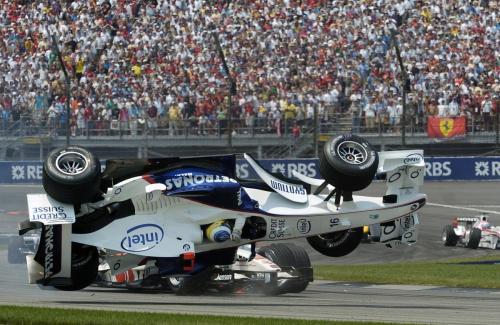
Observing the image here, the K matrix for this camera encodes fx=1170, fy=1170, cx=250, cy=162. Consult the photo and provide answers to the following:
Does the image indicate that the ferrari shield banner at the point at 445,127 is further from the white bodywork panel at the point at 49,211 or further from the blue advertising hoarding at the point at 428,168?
the white bodywork panel at the point at 49,211

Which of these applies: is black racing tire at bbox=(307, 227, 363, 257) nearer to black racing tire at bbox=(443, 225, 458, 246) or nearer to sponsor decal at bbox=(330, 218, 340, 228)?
sponsor decal at bbox=(330, 218, 340, 228)

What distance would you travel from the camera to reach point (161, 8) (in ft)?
115

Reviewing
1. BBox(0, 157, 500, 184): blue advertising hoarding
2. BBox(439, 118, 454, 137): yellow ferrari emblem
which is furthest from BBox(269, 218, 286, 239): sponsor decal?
BBox(439, 118, 454, 137): yellow ferrari emblem

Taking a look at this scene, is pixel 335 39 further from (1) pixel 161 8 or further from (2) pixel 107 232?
(2) pixel 107 232

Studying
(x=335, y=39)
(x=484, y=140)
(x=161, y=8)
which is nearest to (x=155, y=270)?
(x=484, y=140)

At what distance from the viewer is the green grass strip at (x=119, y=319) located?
10508 mm

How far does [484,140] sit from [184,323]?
20.1 m

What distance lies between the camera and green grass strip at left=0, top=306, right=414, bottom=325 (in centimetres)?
1051

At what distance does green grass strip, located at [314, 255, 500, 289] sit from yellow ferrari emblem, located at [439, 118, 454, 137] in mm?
9304

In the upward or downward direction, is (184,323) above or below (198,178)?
below

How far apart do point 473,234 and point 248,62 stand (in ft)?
40.4

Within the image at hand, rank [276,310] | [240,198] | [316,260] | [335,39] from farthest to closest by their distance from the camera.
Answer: [335,39] < [316,260] < [240,198] < [276,310]

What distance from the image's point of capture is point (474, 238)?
21.7 metres

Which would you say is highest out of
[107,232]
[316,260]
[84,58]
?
[84,58]
